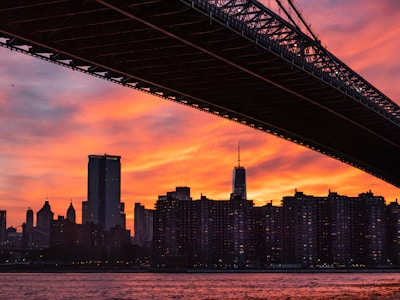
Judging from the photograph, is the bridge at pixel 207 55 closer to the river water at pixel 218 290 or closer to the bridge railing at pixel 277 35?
the bridge railing at pixel 277 35

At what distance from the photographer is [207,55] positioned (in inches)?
1577

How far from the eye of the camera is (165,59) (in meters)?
41.2

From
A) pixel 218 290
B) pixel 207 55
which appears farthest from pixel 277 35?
pixel 218 290

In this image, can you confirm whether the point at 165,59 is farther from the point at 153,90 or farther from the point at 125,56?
the point at 153,90

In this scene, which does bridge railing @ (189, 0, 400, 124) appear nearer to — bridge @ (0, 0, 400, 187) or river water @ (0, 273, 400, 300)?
bridge @ (0, 0, 400, 187)

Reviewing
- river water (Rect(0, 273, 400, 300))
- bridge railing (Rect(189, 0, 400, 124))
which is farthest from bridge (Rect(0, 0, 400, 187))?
river water (Rect(0, 273, 400, 300))

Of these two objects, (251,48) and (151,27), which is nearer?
(151,27)

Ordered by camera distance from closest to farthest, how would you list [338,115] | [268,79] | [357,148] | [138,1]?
[138,1]
[268,79]
[338,115]
[357,148]

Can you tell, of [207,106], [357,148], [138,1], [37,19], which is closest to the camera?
[138,1]

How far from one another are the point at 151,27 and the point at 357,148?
43.7m

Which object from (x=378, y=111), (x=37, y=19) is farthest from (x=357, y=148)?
(x=37, y=19)

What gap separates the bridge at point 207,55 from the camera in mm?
33219

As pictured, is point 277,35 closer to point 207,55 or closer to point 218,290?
point 207,55

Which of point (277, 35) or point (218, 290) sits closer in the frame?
point (277, 35)
